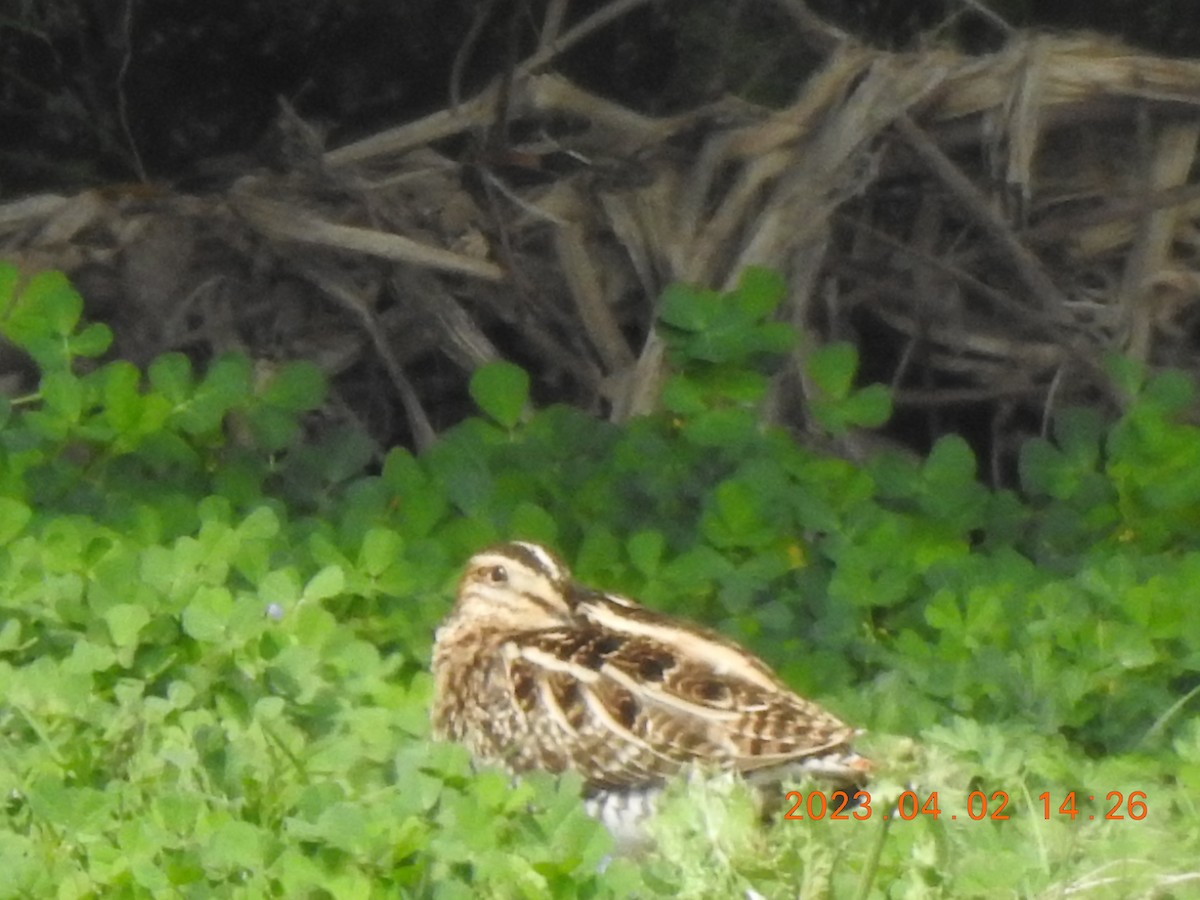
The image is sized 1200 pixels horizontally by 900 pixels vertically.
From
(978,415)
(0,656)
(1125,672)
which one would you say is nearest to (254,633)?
(0,656)

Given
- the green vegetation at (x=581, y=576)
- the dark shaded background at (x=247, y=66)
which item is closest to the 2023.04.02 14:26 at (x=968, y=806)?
the green vegetation at (x=581, y=576)

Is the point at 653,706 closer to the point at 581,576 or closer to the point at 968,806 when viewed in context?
the point at 968,806

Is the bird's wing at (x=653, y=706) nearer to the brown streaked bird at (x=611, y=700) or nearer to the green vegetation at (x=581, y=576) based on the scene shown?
the brown streaked bird at (x=611, y=700)

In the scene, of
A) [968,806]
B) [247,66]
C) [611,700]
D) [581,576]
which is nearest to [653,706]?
[611,700]

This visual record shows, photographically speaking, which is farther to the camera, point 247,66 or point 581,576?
point 247,66

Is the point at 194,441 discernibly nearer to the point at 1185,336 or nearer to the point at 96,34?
the point at 96,34

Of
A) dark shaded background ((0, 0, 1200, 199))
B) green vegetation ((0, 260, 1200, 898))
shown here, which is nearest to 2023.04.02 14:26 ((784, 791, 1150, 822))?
green vegetation ((0, 260, 1200, 898))
